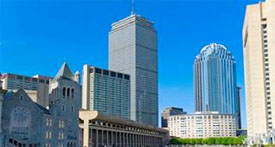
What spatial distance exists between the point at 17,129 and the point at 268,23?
119 meters

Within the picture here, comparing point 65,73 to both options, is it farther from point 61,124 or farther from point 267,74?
point 267,74

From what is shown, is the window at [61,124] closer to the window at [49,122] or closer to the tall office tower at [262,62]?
the window at [49,122]

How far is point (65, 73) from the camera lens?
369ft

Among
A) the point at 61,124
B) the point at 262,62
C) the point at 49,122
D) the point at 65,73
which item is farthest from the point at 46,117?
the point at 262,62

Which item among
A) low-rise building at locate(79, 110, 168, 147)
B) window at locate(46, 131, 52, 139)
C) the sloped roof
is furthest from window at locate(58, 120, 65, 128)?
low-rise building at locate(79, 110, 168, 147)

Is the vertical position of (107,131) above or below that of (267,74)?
below

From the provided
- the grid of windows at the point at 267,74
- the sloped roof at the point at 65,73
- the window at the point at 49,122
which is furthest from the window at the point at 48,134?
the grid of windows at the point at 267,74

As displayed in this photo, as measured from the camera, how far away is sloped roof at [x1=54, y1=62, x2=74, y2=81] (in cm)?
11075

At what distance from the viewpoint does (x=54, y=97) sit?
106 m

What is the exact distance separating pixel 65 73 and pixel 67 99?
7.89m

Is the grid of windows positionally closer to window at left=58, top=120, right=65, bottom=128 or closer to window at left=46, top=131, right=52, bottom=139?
window at left=58, top=120, right=65, bottom=128

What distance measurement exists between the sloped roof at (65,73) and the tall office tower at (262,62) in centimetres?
8814

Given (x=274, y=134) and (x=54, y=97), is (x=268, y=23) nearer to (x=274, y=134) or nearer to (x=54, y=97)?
(x=274, y=134)

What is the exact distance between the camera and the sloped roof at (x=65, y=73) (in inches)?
4360
